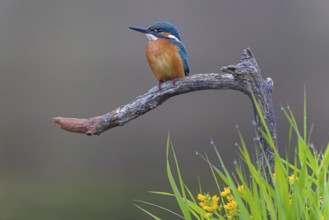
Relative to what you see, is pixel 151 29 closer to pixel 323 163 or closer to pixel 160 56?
pixel 160 56

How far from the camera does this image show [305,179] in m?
1.74

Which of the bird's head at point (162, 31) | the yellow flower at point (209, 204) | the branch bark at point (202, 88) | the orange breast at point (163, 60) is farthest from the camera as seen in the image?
the bird's head at point (162, 31)

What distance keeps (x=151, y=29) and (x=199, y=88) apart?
1.55 ft

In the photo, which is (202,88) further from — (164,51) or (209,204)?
(209,204)

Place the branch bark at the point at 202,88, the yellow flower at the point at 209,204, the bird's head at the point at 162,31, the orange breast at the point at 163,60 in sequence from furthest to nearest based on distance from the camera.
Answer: the bird's head at the point at 162,31, the orange breast at the point at 163,60, the branch bark at the point at 202,88, the yellow flower at the point at 209,204

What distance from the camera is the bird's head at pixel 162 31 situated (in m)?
2.64

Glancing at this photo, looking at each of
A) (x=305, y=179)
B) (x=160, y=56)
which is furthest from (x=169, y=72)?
(x=305, y=179)

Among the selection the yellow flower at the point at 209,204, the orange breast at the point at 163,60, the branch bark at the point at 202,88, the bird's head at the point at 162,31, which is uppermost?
the bird's head at the point at 162,31

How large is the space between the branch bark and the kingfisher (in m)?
0.14

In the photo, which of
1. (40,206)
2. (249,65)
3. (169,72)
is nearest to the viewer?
(249,65)

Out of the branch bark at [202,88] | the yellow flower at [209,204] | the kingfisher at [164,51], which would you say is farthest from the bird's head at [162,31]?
the yellow flower at [209,204]

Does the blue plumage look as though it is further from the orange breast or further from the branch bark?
the branch bark

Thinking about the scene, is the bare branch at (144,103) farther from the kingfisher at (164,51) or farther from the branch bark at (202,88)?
the kingfisher at (164,51)

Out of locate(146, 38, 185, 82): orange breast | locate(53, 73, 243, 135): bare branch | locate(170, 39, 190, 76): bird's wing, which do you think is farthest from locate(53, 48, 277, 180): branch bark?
locate(170, 39, 190, 76): bird's wing
